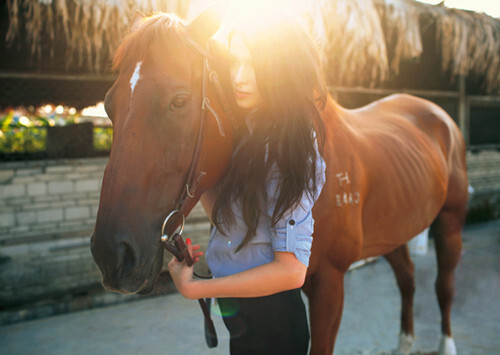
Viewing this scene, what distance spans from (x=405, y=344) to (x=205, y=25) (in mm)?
2788

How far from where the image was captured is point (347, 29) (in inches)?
175

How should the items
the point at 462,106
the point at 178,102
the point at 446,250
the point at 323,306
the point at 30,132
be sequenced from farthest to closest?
the point at 462,106, the point at 30,132, the point at 446,250, the point at 323,306, the point at 178,102

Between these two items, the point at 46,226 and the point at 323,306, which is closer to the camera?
the point at 323,306

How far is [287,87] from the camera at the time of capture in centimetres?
109

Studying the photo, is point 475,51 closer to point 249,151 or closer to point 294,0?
point 294,0

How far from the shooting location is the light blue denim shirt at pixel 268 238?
1.04 meters

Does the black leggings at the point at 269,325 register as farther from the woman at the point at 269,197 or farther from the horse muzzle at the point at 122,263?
the horse muzzle at the point at 122,263

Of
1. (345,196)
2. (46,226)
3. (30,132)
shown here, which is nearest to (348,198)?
(345,196)

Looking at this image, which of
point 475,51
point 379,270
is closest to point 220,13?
point 379,270

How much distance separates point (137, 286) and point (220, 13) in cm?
83

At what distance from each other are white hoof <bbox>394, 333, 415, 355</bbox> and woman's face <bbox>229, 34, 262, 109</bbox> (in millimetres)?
2557

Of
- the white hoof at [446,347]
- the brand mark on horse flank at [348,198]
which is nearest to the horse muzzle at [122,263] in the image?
the brand mark on horse flank at [348,198]

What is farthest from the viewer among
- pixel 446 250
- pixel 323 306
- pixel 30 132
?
pixel 30 132

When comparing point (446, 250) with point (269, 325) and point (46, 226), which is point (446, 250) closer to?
point (269, 325)
